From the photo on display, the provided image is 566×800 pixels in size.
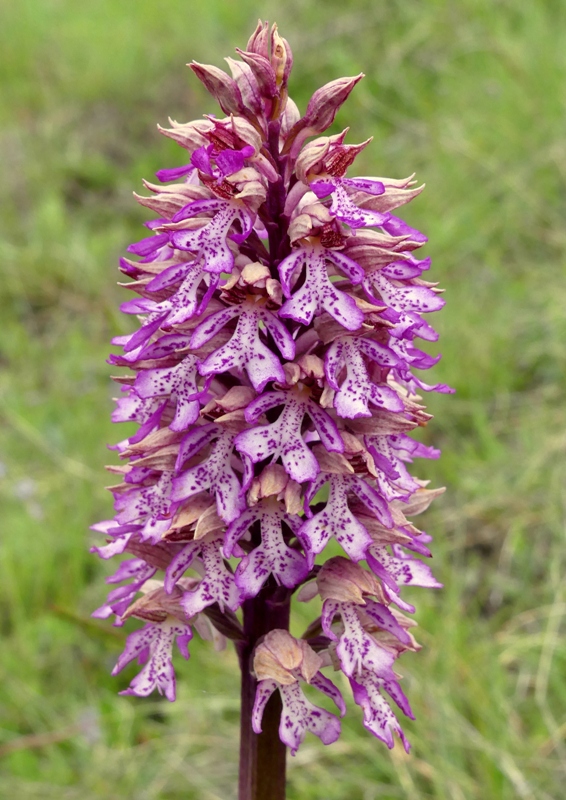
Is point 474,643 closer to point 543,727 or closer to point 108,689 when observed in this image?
point 543,727

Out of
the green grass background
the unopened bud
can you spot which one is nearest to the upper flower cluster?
the unopened bud

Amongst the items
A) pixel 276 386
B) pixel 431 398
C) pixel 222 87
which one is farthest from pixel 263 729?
pixel 431 398

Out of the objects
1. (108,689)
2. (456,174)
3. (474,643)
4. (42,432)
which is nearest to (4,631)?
(108,689)

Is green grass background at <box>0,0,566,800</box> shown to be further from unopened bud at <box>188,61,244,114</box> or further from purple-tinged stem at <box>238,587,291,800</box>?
unopened bud at <box>188,61,244,114</box>

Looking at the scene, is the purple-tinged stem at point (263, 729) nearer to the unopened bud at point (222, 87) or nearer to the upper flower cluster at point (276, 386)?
the upper flower cluster at point (276, 386)

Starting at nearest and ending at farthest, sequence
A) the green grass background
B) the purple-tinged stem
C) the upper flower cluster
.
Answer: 1. the upper flower cluster
2. the purple-tinged stem
3. the green grass background
